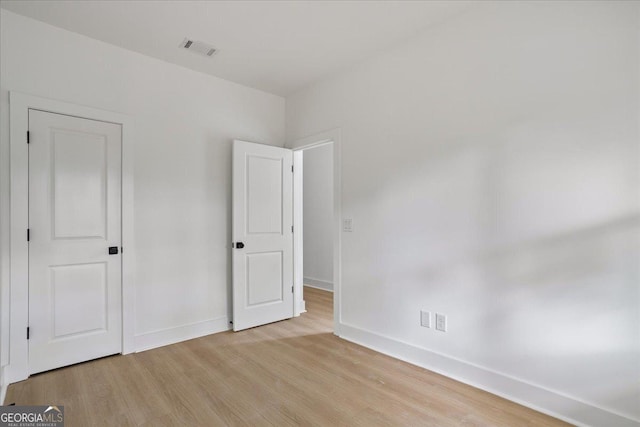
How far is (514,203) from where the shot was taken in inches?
87.7

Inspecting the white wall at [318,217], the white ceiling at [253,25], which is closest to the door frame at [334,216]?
the white ceiling at [253,25]

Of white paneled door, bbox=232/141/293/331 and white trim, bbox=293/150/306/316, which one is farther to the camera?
white trim, bbox=293/150/306/316

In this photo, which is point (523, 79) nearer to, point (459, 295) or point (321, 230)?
point (459, 295)

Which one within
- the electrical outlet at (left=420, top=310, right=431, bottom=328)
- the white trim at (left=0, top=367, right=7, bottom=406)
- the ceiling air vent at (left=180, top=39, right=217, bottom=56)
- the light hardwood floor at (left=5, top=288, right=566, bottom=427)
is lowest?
the light hardwood floor at (left=5, top=288, right=566, bottom=427)

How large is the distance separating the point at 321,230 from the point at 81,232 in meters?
3.86

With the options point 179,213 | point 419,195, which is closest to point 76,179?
point 179,213

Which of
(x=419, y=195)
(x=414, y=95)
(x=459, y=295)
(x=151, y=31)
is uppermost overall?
(x=151, y=31)

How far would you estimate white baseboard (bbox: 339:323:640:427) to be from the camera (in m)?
1.90

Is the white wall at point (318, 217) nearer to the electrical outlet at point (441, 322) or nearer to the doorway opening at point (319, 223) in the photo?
the doorway opening at point (319, 223)

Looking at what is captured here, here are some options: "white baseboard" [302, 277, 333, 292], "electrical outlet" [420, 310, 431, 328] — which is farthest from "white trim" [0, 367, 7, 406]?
"white baseboard" [302, 277, 333, 292]

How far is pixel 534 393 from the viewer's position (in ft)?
6.95

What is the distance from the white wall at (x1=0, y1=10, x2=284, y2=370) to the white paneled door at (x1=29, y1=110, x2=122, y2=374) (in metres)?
0.17

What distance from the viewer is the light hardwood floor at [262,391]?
202 centimetres

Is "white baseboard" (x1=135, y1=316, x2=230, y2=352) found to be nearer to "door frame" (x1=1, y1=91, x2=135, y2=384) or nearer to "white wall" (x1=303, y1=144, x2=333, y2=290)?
"door frame" (x1=1, y1=91, x2=135, y2=384)
